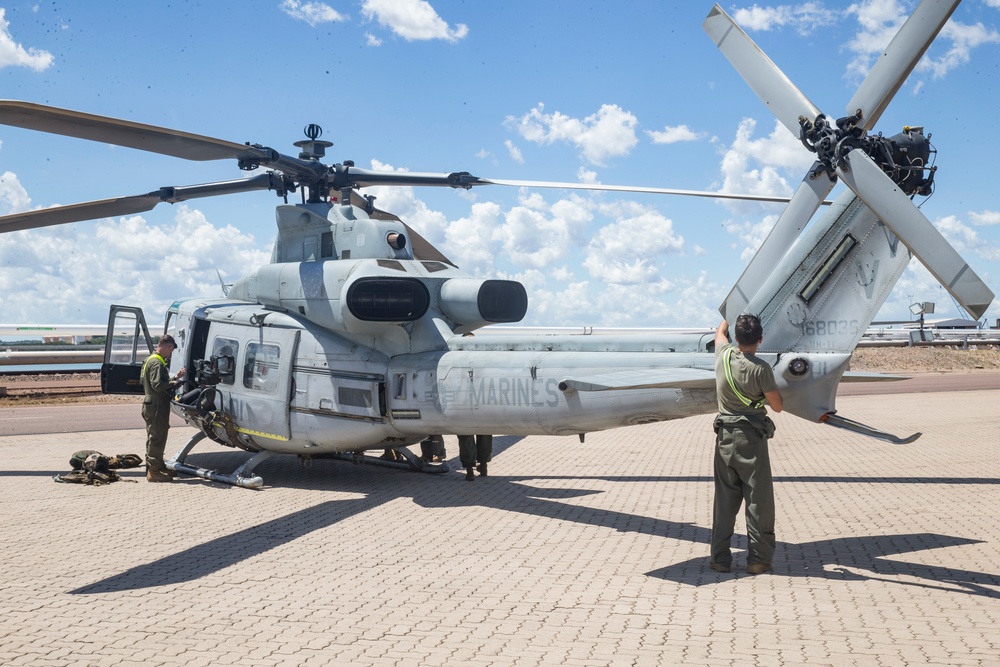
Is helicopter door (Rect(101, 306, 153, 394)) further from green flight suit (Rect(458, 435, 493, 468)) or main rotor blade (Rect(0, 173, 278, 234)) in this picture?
green flight suit (Rect(458, 435, 493, 468))

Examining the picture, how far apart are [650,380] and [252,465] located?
6364 mm

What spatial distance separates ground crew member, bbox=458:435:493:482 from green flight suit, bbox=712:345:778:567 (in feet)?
16.5

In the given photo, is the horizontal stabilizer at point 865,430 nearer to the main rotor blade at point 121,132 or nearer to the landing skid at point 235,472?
the main rotor blade at point 121,132

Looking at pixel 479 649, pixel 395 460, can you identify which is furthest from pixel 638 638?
pixel 395 460

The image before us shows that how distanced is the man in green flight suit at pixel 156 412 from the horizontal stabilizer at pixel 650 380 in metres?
6.51

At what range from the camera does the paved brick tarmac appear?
215 inches

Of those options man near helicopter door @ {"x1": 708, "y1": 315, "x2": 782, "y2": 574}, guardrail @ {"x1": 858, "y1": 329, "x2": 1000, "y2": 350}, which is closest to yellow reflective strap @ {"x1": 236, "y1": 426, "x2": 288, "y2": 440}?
man near helicopter door @ {"x1": 708, "y1": 315, "x2": 782, "y2": 574}

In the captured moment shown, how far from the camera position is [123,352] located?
13656 mm

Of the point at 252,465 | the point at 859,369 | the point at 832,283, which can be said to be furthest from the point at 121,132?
the point at 859,369

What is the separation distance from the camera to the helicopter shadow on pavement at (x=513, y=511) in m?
7.04

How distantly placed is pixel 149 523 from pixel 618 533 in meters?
5.24

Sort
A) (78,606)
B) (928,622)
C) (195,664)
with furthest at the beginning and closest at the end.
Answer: (78,606), (928,622), (195,664)

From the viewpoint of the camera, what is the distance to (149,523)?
9484 millimetres

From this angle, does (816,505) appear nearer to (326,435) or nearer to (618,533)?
(618,533)
